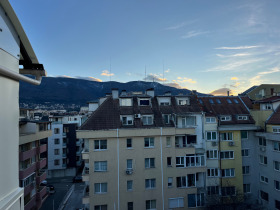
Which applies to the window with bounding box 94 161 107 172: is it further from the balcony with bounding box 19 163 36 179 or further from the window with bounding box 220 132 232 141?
the window with bounding box 220 132 232 141

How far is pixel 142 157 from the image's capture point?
22562mm

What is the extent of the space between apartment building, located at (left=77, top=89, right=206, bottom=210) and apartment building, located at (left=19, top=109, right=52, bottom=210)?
8212mm

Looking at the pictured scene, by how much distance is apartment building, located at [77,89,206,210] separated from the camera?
2127cm

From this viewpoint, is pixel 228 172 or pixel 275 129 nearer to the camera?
pixel 275 129

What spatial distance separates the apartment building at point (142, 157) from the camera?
69.8 feet

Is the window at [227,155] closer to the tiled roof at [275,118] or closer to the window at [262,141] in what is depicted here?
the window at [262,141]

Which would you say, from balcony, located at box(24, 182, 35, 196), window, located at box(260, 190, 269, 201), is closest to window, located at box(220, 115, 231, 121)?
window, located at box(260, 190, 269, 201)

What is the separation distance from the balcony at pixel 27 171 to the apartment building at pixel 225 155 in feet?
77.7

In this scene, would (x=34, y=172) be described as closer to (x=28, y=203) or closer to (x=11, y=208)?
(x=28, y=203)

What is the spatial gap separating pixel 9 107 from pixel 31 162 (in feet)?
91.1

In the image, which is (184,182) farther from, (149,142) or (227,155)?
(227,155)

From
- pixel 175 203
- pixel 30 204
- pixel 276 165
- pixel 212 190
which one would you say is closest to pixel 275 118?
pixel 276 165

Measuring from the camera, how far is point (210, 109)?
29.5 meters

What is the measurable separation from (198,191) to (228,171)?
17.8ft
